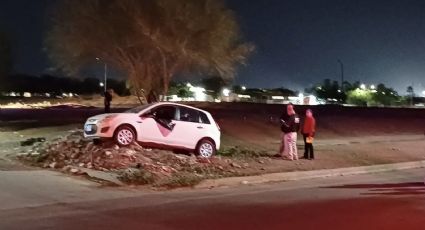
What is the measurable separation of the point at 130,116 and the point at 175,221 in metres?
8.28

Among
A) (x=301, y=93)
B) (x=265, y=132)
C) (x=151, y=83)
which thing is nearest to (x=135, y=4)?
(x=151, y=83)

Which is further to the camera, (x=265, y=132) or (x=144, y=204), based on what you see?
(x=265, y=132)

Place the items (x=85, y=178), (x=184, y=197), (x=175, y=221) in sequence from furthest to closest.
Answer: (x=85, y=178) → (x=184, y=197) → (x=175, y=221)

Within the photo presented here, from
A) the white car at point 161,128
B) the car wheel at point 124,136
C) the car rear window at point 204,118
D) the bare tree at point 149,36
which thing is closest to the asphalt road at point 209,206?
the car wheel at point 124,136

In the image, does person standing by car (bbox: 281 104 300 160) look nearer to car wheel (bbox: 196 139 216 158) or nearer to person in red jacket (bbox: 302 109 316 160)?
person in red jacket (bbox: 302 109 316 160)

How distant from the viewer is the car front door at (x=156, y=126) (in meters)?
19.6

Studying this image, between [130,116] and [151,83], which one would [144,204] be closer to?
[130,116]

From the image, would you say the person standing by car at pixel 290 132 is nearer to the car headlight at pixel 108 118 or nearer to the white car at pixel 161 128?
the white car at pixel 161 128

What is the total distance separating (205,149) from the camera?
2048cm

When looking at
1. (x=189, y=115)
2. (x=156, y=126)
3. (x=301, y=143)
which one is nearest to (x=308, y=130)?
(x=189, y=115)

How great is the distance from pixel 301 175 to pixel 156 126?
417cm

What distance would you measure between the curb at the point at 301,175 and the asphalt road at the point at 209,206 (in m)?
0.48

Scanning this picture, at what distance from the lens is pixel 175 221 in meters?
11.6

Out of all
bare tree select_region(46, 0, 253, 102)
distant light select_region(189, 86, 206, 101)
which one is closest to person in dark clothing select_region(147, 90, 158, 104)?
bare tree select_region(46, 0, 253, 102)
